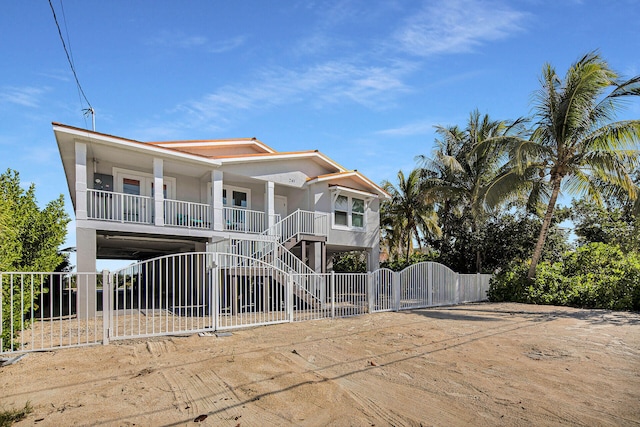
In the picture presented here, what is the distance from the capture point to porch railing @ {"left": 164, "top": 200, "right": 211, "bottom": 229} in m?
15.1

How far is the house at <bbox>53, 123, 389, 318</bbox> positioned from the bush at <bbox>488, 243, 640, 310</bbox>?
6.55 meters

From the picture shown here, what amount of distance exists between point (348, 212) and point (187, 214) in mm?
7888

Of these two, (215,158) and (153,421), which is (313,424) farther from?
(215,158)

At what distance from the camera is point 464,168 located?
23.4 m

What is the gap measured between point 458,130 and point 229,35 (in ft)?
60.8

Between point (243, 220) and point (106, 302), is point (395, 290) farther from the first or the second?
point (106, 302)

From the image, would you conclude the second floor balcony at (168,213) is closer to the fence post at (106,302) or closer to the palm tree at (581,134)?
the fence post at (106,302)

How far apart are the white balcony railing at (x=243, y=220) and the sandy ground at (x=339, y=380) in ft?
25.4

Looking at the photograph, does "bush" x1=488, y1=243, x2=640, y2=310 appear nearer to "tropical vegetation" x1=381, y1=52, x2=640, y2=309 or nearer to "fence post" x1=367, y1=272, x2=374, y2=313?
"tropical vegetation" x1=381, y1=52, x2=640, y2=309

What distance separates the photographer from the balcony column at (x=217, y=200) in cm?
1575

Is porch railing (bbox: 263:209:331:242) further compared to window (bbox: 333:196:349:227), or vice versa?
window (bbox: 333:196:349:227)

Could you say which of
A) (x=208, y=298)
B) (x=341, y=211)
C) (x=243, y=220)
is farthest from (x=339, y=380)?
(x=341, y=211)

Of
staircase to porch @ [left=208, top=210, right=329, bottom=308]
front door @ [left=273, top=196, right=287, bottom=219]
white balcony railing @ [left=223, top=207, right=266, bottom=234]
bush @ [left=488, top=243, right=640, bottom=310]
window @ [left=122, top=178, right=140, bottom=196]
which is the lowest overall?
bush @ [left=488, top=243, right=640, bottom=310]

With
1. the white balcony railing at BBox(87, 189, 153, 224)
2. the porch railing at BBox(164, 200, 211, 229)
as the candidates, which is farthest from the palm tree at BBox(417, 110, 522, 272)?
the white balcony railing at BBox(87, 189, 153, 224)
